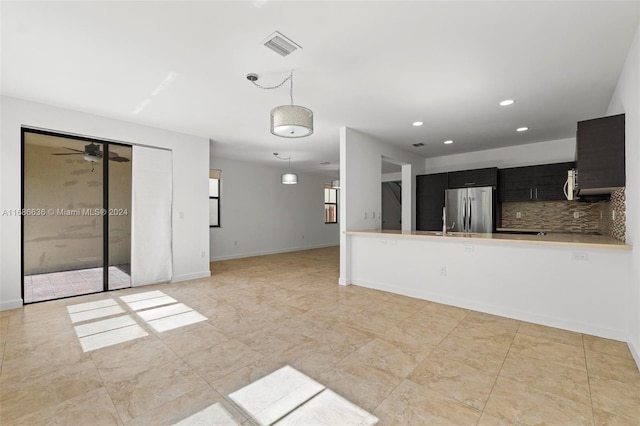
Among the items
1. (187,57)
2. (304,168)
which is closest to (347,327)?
(187,57)

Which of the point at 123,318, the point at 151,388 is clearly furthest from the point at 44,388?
the point at 123,318

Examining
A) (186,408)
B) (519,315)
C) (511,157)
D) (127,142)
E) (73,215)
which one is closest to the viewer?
(186,408)

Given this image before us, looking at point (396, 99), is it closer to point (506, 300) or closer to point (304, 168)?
point (506, 300)

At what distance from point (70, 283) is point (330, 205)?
854 cm

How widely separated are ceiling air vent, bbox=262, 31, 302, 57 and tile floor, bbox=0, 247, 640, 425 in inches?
108

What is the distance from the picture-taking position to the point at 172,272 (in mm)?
5148

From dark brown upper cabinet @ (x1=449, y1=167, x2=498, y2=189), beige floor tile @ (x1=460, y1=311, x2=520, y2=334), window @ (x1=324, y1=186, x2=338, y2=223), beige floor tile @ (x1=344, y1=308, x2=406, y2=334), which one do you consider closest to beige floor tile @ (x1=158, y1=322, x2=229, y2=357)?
beige floor tile @ (x1=344, y1=308, x2=406, y2=334)

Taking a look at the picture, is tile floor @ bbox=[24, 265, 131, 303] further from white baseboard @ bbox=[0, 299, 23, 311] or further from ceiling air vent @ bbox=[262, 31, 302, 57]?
ceiling air vent @ bbox=[262, 31, 302, 57]

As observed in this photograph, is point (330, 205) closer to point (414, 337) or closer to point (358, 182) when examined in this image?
point (358, 182)

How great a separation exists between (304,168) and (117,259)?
615 cm

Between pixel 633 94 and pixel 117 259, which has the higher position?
pixel 633 94

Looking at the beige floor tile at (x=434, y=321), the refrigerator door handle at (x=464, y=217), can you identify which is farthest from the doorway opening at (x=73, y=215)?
the refrigerator door handle at (x=464, y=217)

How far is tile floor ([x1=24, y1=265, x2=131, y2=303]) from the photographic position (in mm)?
4078

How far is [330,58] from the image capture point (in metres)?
2.74
